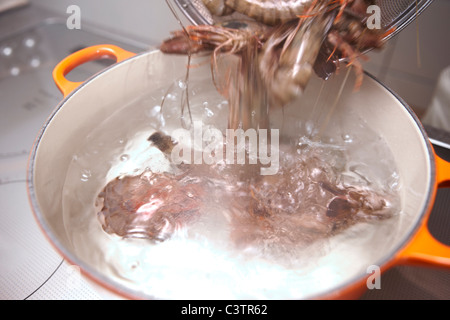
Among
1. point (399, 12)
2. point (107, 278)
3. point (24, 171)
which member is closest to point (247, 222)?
point (107, 278)

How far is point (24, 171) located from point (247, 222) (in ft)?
1.72

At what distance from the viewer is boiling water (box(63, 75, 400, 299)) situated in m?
0.44

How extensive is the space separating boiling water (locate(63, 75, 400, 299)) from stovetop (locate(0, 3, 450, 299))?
0.25 ft

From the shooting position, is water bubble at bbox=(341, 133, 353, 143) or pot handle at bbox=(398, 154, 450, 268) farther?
water bubble at bbox=(341, 133, 353, 143)

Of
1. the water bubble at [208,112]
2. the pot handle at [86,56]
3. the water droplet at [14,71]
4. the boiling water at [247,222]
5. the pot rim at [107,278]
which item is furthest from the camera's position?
the water droplet at [14,71]

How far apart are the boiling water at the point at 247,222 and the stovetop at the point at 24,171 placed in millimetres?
75

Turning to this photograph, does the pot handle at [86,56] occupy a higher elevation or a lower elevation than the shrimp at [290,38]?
lower

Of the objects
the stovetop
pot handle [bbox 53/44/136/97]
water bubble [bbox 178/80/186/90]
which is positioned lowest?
the stovetop

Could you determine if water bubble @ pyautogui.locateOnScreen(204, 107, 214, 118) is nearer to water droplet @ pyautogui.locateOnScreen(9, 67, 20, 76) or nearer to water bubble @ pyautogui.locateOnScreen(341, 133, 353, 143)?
water bubble @ pyautogui.locateOnScreen(341, 133, 353, 143)

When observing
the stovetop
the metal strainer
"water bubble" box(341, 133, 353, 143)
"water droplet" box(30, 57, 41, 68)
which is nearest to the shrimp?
the metal strainer

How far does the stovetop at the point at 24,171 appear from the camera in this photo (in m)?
0.50

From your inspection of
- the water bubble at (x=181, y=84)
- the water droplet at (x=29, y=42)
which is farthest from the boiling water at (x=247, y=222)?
the water droplet at (x=29, y=42)

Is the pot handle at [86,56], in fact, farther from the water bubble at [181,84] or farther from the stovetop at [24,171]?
the stovetop at [24,171]
